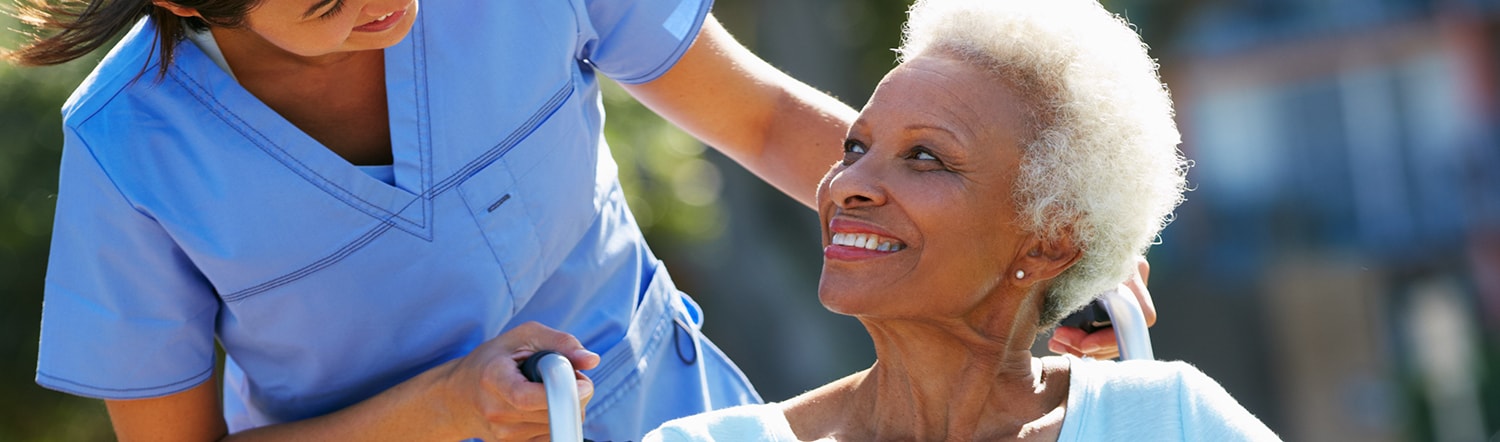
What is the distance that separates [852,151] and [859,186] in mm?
128

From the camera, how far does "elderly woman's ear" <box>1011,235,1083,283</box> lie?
262cm

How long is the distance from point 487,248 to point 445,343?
0.51ft

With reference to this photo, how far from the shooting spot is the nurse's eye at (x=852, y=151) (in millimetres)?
2645

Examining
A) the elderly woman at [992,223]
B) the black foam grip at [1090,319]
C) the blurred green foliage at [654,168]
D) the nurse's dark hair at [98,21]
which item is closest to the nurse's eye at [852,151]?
the elderly woman at [992,223]

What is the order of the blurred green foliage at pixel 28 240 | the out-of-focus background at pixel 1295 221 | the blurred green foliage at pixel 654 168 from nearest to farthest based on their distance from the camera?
the blurred green foliage at pixel 28 240
the blurred green foliage at pixel 654 168
the out-of-focus background at pixel 1295 221

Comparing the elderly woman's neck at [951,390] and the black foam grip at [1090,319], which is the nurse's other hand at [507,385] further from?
the black foam grip at [1090,319]

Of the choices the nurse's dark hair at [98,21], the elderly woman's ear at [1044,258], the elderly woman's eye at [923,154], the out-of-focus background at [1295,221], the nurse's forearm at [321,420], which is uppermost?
the nurse's dark hair at [98,21]

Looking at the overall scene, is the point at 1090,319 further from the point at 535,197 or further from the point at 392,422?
the point at 392,422

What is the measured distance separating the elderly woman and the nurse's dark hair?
85cm

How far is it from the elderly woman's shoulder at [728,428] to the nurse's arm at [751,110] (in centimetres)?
46

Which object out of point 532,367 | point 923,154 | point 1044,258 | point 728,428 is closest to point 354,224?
point 532,367

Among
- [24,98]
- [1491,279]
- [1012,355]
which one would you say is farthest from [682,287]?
[1491,279]

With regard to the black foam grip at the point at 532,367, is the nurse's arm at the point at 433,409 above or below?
below

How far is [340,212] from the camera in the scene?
8.08 ft
